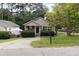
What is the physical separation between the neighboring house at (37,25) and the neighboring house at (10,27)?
0.39 meters

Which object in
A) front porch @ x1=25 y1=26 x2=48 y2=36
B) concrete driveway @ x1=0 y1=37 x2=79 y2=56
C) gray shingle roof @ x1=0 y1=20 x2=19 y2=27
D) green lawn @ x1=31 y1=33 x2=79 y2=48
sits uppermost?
gray shingle roof @ x1=0 y1=20 x2=19 y2=27

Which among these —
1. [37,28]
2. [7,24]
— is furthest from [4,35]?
[37,28]

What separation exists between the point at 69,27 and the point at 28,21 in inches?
77.2

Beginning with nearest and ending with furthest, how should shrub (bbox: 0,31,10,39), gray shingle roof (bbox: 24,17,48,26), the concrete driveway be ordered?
the concrete driveway < shrub (bbox: 0,31,10,39) < gray shingle roof (bbox: 24,17,48,26)

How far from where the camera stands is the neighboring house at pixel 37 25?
975 centimetres

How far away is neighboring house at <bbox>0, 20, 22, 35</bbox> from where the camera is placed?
31.5 ft

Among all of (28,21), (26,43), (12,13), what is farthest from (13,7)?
(26,43)

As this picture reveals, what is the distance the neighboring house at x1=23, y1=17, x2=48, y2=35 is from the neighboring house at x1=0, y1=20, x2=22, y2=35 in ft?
1.27

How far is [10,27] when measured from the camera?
395 inches

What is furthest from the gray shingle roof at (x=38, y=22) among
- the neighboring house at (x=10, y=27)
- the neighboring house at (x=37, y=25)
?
the neighboring house at (x=10, y=27)

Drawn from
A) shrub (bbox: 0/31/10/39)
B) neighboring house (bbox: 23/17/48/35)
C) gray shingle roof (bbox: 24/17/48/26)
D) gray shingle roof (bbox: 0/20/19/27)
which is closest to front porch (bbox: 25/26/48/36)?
neighboring house (bbox: 23/17/48/35)

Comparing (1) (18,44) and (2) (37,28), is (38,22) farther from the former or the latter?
(1) (18,44)

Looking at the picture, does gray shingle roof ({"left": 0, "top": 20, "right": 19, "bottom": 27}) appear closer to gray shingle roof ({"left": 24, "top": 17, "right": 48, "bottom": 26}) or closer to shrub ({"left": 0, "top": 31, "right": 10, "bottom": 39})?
shrub ({"left": 0, "top": 31, "right": 10, "bottom": 39})

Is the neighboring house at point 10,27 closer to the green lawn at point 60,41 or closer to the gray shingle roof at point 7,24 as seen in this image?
the gray shingle roof at point 7,24
